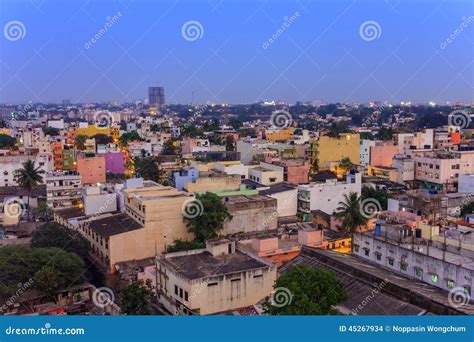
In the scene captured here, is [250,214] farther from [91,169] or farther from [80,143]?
[80,143]

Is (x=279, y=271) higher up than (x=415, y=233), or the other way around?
(x=415, y=233)

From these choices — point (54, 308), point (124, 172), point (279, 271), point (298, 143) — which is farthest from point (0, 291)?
point (298, 143)

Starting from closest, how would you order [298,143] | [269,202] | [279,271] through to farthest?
[279,271] → [269,202] → [298,143]

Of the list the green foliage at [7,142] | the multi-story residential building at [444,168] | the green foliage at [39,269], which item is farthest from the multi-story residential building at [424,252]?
the green foliage at [7,142]

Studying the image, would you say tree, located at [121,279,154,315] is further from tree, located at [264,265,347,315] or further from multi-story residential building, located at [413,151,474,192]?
multi-story residential building, located at [413,151,474,192]

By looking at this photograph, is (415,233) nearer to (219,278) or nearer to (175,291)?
(219,278)

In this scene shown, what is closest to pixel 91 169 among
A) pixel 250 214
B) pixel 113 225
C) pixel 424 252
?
pixel 113 225
